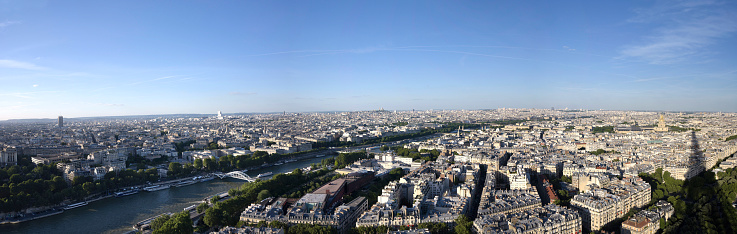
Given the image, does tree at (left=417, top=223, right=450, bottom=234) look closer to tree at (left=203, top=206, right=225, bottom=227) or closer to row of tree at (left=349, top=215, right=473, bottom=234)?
row of tree at (left=349, top=215, right=473, bottom=234)

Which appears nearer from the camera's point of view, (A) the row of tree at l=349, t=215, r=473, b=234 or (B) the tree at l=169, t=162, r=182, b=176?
(A) the row of tree at l=349, t=215, r=473, b=234

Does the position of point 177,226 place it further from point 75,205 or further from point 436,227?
point 75,205

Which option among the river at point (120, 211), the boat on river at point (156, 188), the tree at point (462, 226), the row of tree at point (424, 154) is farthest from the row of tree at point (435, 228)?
the row of tree at point (424, 154)

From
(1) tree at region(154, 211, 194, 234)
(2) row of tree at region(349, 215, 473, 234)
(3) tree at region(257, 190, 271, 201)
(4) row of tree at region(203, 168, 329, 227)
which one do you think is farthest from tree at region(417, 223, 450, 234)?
(3) tree at region(257, 190, 271, 201)

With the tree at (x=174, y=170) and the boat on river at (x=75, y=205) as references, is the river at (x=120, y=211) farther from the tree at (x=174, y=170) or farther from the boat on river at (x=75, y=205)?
the tree at (x=174, y=170)

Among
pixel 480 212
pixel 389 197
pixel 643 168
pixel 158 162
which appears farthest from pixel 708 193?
pixel 158 162

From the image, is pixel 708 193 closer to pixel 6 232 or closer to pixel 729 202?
pixel 729 202

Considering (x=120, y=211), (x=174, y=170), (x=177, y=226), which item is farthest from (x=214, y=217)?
(x=174, y=170)

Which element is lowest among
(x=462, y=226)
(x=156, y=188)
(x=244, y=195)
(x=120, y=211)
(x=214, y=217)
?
(x=120, y=211)
